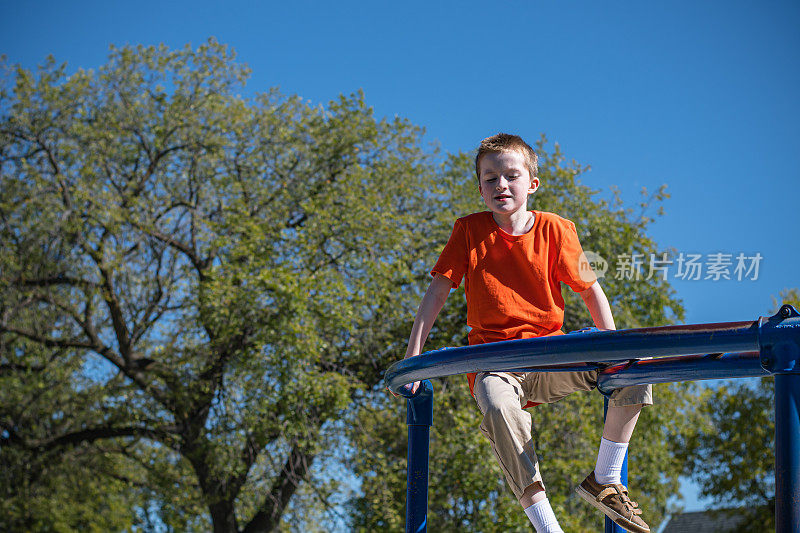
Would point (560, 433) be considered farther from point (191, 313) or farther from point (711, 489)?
point (711, 489)

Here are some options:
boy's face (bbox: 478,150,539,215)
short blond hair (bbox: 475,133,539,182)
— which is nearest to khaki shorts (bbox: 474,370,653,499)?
boy's face (bbox: 478,150,539,215)

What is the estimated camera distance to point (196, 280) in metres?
11.0

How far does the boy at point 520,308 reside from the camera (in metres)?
2.28

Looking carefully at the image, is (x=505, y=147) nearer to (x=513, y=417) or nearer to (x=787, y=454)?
(x=513, y=417)

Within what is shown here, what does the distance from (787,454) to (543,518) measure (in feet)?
2.59

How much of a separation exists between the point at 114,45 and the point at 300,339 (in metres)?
5.25

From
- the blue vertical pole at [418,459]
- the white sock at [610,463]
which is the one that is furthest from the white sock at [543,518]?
the blue vertical pole at [418,459]

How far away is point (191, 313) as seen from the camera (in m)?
10.6

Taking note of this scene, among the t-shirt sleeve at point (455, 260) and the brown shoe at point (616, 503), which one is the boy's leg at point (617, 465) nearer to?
the brown shoe at point (616, 503)

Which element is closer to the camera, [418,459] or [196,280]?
[418,459]

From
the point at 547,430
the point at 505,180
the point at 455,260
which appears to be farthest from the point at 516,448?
the point at 547,430

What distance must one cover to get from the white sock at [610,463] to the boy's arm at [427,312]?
22.0 inches

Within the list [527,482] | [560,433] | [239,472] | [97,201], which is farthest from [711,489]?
[527,482]

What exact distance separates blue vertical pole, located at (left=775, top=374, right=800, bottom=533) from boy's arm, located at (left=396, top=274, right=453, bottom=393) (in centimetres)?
110
